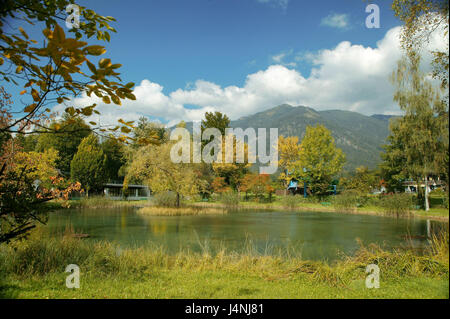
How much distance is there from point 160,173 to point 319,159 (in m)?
16.3

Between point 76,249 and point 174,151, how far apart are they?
51.6ft

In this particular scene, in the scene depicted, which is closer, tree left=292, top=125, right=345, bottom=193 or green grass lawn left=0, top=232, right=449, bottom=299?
green grass lawn left=0, top=232, right=449, bottom=299

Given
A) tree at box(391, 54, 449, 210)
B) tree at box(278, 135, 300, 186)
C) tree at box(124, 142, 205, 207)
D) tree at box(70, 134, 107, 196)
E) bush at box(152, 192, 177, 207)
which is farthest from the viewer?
tree at box(278, 135, 300, 186)

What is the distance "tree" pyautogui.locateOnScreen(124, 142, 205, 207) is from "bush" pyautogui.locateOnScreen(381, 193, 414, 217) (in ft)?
41.9

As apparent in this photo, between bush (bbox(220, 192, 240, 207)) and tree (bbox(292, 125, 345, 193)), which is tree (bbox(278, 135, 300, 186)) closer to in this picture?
tree (bbox(292, 125, 345, 193))

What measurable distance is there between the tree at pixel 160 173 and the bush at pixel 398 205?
41.9 ft

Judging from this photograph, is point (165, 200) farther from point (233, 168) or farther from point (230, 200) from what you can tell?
point (233, 168)

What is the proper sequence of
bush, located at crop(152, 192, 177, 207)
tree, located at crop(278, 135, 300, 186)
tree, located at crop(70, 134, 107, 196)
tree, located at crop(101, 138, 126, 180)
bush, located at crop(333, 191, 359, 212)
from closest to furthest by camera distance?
bush, located at crop(152, 192, 177, 207) → bush, located at crop(333, 191, 359, 212) → tree, located at crop(70, 134, 107, 196) → tree, located at crop(101, 138, 126, 180) → tree, located at crop(278, 135, 300, 186)

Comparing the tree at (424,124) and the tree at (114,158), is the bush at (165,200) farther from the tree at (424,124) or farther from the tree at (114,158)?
the tree at (424,124)

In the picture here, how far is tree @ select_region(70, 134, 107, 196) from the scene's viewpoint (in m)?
27.0

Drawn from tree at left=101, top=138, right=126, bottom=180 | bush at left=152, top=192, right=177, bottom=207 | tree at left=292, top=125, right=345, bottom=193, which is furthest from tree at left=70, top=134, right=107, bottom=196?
tree at left=292, top=125, right=345, bottom=193

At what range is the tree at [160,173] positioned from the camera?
62.7ft
